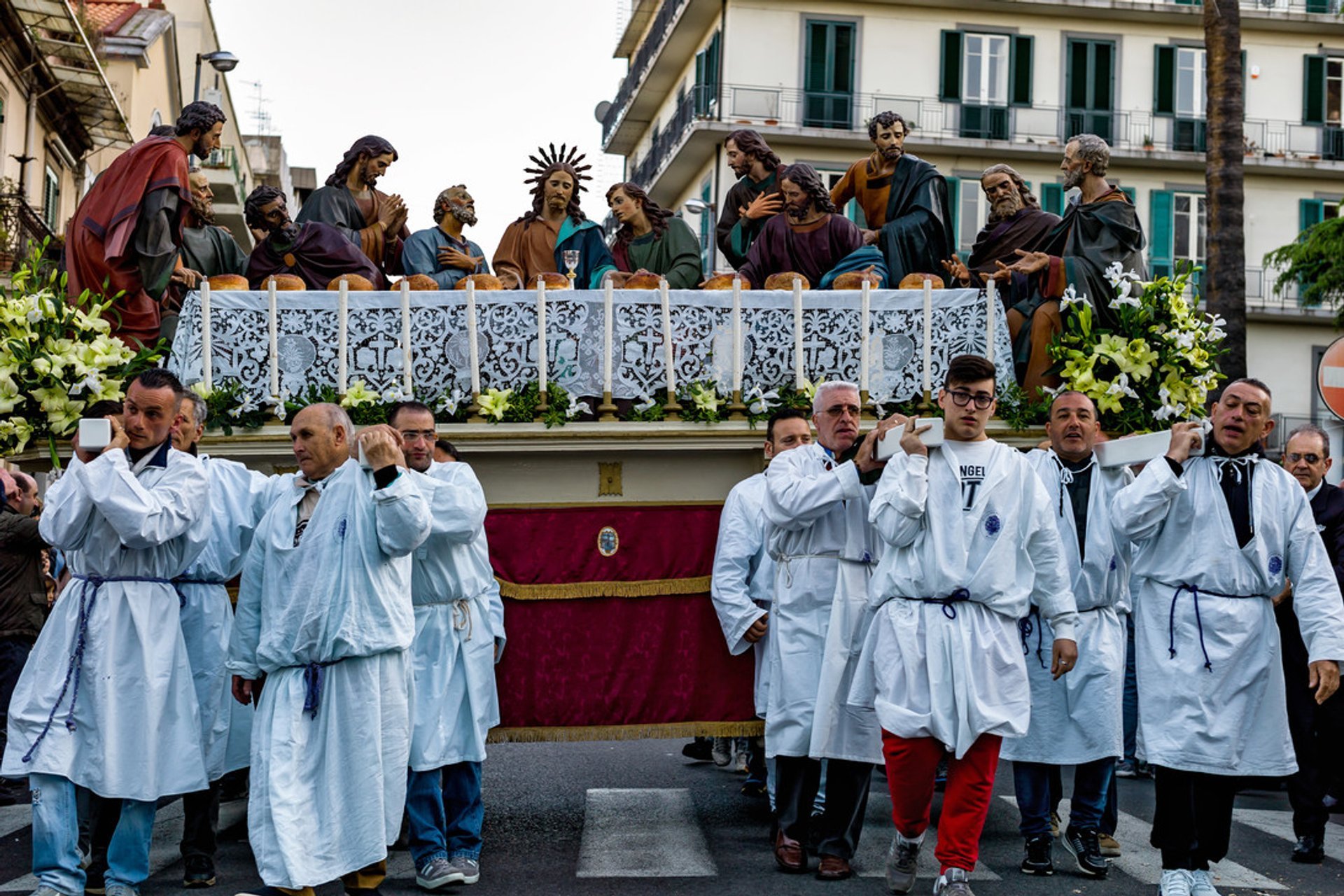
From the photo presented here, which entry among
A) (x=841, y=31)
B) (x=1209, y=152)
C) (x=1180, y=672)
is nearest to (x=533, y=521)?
(x=1180, y=672)

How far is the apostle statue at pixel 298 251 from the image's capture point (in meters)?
9.76

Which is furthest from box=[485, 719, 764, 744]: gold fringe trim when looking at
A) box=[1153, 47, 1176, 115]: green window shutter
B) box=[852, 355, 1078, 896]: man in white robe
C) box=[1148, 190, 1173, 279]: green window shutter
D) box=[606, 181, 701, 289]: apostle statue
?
box=[1153, 47, 1176, 115]: green window shutter

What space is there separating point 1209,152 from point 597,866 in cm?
1017

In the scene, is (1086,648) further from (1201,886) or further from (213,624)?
(213,624)

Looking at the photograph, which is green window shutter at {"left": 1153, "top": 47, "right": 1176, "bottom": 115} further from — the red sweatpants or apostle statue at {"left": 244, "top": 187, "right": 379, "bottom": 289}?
the red sweatpants

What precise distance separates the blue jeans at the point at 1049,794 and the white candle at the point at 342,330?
12.9 ft

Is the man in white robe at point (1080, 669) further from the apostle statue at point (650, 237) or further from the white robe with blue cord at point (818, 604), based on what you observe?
the apostle statue at point (650, 237)

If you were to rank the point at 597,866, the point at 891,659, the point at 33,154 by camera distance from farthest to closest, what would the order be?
the point at 33,154 < the point at 597,866 < the point at 891,659

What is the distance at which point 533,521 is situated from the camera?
855cm

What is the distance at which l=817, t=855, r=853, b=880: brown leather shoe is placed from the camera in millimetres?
7133

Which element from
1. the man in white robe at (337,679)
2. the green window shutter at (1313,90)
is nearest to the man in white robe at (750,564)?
the man in white robe at (337,679)

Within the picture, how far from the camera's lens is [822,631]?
25.2 feet

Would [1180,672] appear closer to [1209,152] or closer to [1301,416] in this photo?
[1209,152]

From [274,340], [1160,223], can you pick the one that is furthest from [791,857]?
[1160,223]
